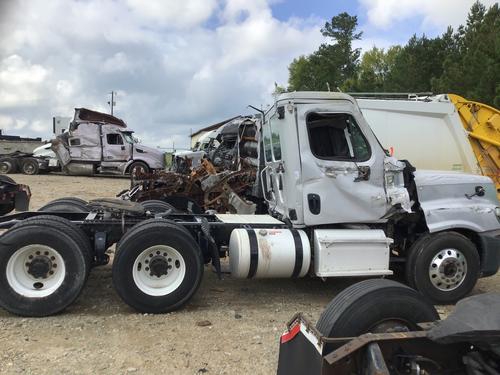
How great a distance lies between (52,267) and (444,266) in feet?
14.7

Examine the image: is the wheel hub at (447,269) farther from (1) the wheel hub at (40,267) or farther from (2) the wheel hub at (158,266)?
(1) the wheel hub at (40,267)

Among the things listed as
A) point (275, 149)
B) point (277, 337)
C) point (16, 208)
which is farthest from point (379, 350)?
point (16, 208)

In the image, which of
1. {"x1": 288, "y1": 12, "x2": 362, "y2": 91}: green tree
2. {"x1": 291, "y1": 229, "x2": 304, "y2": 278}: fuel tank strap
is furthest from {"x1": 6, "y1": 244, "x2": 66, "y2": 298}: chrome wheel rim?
{"x1": 288, "y1": 12, "x2": 362, "y2": 91}: green tree

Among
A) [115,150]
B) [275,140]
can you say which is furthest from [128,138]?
[275,140]

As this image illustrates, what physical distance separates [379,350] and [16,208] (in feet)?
26.7

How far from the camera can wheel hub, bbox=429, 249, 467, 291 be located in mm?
6371

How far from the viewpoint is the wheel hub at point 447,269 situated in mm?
6371

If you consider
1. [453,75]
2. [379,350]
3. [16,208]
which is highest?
[453,75]

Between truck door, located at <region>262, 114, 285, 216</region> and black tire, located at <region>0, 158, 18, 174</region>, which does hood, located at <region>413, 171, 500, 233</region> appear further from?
black tire, located at <region>0, 158, 18, 174</region>

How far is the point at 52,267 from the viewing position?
539 cm

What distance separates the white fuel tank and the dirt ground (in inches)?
17.9

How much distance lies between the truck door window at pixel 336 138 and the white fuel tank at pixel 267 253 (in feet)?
3.59

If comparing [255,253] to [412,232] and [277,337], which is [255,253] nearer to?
[277,337]

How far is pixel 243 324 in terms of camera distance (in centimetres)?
548
